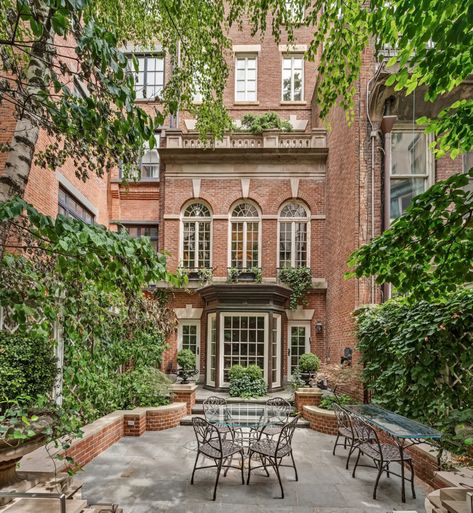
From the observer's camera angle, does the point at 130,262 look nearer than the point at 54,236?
No

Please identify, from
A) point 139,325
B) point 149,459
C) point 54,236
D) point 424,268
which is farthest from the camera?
point 139,325

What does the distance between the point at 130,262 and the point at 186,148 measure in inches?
413

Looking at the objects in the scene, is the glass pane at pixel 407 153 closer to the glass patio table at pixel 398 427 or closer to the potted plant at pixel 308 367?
the potted plant at pixel 308 367

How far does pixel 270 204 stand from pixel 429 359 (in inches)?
310

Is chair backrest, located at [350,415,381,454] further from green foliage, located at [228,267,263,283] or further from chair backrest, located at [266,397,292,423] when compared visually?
green foliage, located at [228,267,263,283]

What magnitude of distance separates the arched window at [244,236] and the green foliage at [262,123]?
108 inches

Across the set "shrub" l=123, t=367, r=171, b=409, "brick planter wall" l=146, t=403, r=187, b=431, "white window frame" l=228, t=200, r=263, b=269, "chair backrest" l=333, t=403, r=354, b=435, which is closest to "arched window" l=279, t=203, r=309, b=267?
"white window frame" l=228, t=200, r=263, b=269

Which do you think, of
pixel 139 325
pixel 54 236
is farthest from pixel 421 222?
pixel 139 325

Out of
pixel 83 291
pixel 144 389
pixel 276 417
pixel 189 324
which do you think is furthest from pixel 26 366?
pixel 189 324

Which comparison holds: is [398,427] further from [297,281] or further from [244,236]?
[244,236]

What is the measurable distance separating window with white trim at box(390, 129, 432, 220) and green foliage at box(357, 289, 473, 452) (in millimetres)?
3529

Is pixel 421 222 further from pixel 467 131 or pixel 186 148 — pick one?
pixel 186 148

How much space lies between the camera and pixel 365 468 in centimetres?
589

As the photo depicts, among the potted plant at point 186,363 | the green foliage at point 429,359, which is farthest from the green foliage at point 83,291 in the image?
the green foliage at point 429,359
